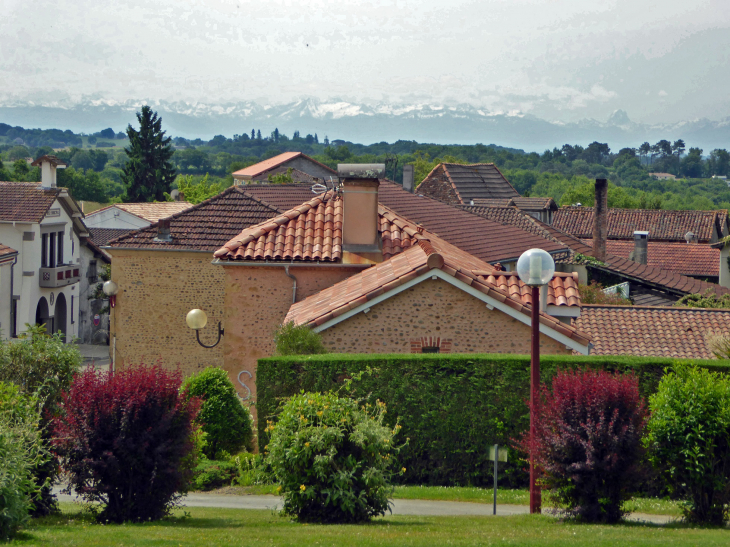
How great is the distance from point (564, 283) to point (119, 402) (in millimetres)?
11524

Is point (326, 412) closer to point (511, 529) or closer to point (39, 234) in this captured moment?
point (511, 529)

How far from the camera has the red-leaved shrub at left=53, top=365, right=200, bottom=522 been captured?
31.5 feet

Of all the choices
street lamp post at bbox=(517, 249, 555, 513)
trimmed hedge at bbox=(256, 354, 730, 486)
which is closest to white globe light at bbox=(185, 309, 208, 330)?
trimmed hedge at bbox=(256, 354, 730, 486)

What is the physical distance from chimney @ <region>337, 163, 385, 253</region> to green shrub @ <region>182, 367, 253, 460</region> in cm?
525

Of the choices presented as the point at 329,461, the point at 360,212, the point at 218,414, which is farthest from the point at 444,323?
the point at 329,461

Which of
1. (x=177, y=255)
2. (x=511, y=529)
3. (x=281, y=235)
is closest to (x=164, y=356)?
(x=177, y=255)

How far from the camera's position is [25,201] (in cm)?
4350

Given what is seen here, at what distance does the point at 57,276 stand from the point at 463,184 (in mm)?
37340

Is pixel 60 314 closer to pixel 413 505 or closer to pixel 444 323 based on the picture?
pixel 444 323

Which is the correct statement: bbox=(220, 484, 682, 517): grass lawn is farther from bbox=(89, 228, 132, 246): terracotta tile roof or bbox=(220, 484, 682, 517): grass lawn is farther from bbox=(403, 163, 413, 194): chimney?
bbox=(89, 228, 132, 246): terracotta tile roof

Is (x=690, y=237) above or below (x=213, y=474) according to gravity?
above

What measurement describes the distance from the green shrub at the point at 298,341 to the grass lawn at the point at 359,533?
524cm

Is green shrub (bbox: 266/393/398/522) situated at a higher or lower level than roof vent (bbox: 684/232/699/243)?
lower

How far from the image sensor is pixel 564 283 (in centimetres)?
1825
